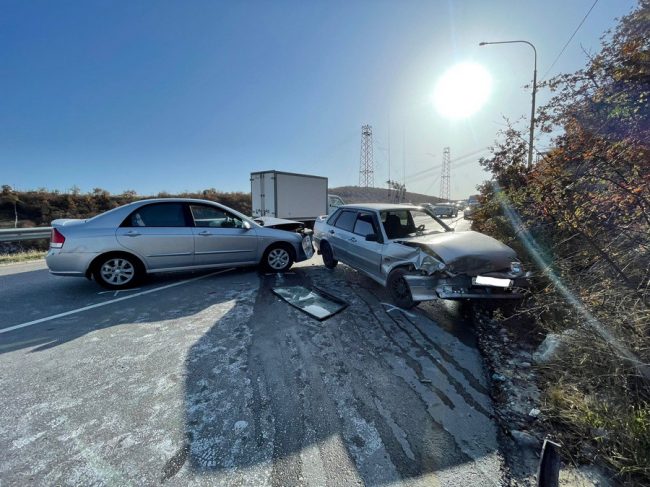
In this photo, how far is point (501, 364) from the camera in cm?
313

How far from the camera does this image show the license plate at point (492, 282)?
3875 mm

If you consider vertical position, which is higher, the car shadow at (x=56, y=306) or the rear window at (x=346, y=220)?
the rear window at (x=346, y=220)

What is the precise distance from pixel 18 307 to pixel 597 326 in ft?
23.8

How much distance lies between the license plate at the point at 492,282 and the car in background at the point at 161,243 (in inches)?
149

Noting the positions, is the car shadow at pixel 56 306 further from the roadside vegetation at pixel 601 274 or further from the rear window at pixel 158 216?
the roadside vegetation at pixel 601 274

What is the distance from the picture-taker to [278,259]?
21.2 feet

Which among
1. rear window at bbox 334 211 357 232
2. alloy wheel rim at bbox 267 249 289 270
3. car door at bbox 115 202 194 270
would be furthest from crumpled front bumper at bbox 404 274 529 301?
car door at bbox 115 202 194 270

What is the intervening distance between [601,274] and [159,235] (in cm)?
642

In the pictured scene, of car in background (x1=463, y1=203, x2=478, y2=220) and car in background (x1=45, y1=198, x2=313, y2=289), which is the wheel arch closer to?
car in background (x1=45, y1=198, x2=313, y2=289)

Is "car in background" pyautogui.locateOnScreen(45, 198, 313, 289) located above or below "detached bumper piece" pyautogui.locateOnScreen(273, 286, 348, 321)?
above

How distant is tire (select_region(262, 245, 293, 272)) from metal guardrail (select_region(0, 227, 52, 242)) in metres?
7.45

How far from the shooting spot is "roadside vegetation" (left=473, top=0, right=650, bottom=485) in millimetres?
2029

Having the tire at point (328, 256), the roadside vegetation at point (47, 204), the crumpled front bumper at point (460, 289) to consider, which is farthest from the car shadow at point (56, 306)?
the roadside vegetation at point (47, 204)

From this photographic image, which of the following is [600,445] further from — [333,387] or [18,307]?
[18,307]
